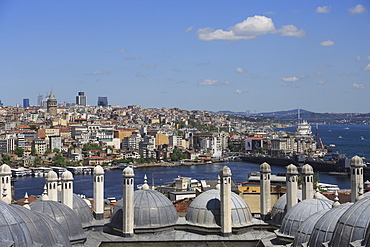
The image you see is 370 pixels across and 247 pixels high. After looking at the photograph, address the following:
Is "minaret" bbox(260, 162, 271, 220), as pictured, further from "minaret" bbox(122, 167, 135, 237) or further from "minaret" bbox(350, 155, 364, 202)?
"minaret" bbox(122, 167, 135, 237)

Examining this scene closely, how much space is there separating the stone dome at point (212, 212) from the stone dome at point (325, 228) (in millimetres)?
2851

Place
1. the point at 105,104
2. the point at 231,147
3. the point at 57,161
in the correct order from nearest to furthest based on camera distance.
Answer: the point at 57,161 → the point at 231,147 → the point at 105,104

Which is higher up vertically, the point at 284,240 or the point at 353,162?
the point at 353,162

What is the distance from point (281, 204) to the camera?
10555mm

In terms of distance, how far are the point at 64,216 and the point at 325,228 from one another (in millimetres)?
3927

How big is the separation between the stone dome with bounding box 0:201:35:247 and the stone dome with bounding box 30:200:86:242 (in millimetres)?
2464

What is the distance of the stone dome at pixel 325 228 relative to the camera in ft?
23.4

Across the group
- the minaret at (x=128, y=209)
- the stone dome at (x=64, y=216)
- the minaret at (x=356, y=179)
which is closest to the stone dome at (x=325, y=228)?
the minaret at (x=356, y=179)

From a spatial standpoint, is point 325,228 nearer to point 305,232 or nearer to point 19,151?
point 305,232

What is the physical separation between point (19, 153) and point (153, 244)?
172ft

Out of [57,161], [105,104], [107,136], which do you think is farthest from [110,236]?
[105,104]

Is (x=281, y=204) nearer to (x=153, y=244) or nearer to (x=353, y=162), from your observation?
(x=353, y=162)

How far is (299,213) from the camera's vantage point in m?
9.22

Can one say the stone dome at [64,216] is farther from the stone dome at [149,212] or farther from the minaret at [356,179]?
the minaret at [356,179]
